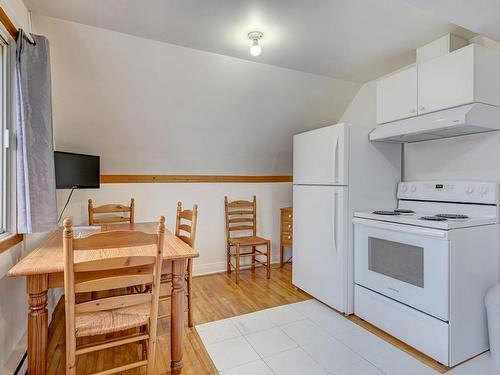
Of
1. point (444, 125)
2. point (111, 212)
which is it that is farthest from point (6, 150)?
point (444, 125)

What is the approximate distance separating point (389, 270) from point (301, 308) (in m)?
0.89

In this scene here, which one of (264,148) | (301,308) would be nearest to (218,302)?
(301,308)

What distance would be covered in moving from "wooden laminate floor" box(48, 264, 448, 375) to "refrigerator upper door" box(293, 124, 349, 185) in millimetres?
1195

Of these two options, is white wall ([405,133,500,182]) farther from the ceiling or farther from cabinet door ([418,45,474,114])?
the ceiling

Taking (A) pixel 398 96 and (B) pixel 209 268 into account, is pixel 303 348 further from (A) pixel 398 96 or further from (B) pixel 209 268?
(A) pixel 398 96

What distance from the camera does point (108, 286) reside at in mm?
1408

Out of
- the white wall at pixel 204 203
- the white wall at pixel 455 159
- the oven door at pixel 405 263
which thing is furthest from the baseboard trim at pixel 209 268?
the white wall at pixel 455 159

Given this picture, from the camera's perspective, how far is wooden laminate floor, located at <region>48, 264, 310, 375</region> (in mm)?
1863

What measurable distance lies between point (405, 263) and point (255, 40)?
2033mm

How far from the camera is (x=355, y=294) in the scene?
2.51 meters

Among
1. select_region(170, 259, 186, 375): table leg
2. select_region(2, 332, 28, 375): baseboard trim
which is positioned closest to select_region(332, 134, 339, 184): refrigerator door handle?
select_region(170, 259, 186, 375): table leg

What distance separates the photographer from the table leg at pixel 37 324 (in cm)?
142

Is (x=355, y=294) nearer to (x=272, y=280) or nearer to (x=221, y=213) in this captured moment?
(x=272, y=280)

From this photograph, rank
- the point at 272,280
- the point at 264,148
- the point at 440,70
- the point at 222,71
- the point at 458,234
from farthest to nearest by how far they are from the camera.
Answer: the point at 264,148 → the point at 272,280 → the point at 222,71 → the point at 440,70 → the point at 458,234
